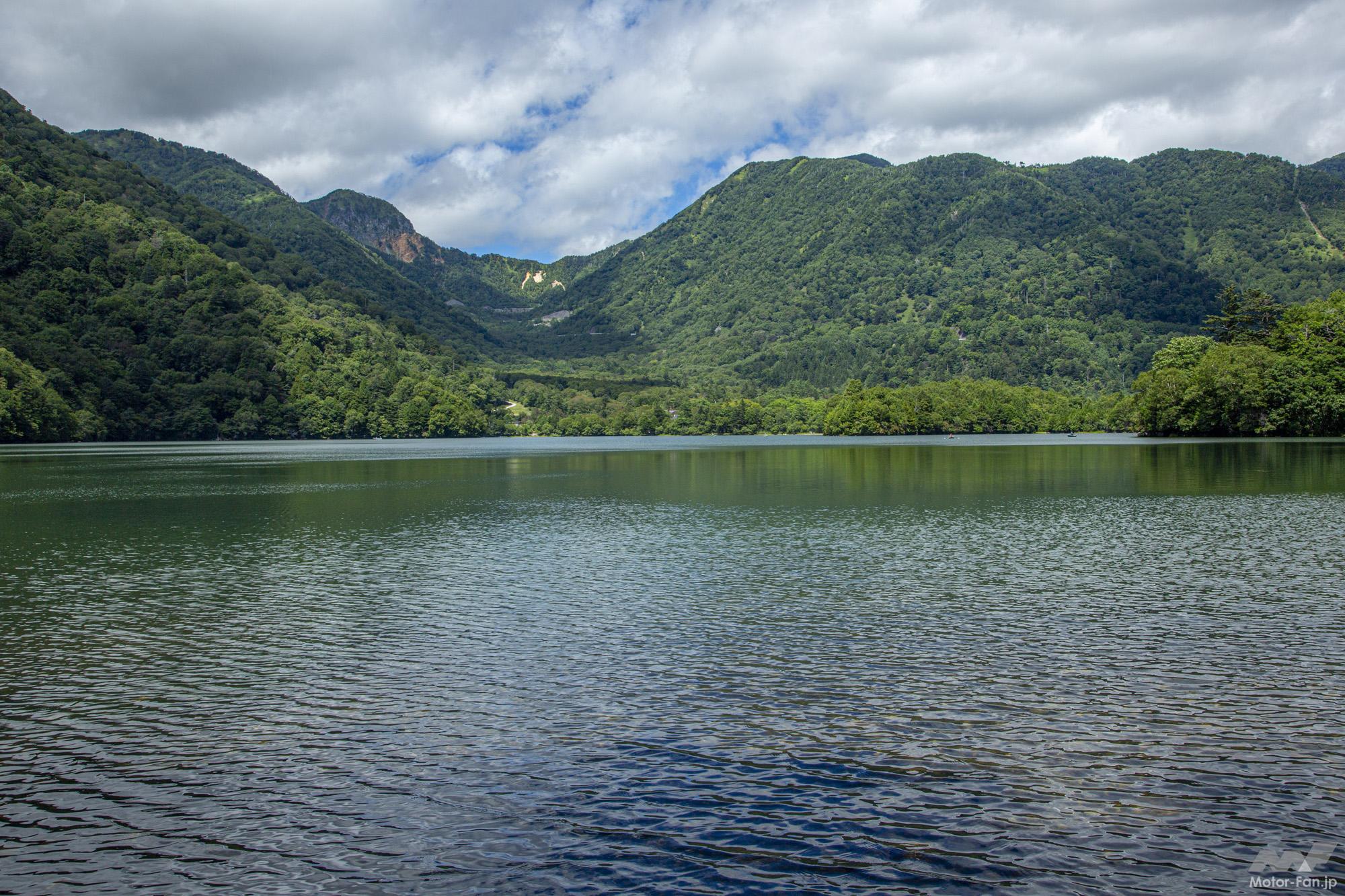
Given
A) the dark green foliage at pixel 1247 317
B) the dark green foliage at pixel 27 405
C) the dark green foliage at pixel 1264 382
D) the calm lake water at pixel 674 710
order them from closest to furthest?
the calm lake water at pixel 674 710
the dark green foliage at pixel 1264 382
the dark green foliage at pixel 27 405
the dark green foliage at pixel 1247 317

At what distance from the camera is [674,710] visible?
47.9ft

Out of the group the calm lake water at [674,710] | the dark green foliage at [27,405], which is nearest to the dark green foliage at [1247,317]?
the calm lake water at [674,710]

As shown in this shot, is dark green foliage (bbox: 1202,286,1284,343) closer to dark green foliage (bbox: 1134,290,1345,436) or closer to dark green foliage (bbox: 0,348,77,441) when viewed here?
dark green foliage (bbox: 1134,290,1345,436)

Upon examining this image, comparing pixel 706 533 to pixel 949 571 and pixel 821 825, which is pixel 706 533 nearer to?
pixel 949 571

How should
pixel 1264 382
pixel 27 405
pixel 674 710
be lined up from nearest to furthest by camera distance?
pixel 674 710 → pixel 1264 382 → pixel 27 405

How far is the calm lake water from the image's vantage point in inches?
384

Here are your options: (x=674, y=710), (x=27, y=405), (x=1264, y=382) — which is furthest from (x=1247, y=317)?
(x=27, y=405)

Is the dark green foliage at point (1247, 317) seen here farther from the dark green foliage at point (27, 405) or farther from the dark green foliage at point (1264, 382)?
the dark green foliage at point (27, 405)

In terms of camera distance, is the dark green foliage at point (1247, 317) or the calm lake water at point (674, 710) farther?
the dark green foliage at point (1247, 317)

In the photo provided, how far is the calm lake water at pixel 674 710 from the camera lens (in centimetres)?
974

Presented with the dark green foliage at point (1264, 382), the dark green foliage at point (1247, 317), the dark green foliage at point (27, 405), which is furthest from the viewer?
the dark green foliage at point (1247, 317)

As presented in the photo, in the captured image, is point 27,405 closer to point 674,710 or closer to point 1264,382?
point 674,710

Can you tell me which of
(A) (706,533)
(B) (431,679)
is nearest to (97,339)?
(A) (706,533)

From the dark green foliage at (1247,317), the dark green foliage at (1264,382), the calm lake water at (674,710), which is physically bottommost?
the calm lake water at (674,710)
